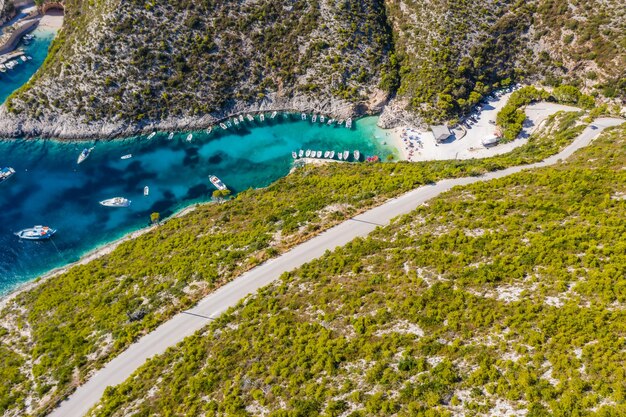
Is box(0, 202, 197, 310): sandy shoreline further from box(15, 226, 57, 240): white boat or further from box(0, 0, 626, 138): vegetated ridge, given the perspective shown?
box(0, 0, 626, 138): vegetated ridge

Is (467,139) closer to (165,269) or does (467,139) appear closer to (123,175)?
(165,269)

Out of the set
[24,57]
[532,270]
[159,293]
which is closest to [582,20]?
[532,270]

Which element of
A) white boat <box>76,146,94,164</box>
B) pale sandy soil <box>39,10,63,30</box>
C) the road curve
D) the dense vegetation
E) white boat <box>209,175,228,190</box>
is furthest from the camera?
pale sandy soil <box>39,10,63,30</box>

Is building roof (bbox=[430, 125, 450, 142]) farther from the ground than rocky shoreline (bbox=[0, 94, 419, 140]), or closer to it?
closer to it

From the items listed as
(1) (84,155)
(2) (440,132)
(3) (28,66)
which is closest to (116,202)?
(1) (84,155)

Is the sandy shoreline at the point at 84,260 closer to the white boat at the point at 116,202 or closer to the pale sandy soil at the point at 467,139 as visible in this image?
the white boat at the point at 116,202

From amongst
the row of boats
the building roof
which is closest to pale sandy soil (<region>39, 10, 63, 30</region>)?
the row of boats

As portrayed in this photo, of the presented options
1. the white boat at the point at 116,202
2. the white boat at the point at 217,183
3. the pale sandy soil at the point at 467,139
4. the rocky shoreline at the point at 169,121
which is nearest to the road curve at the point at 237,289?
the pale sandy soil at the point at 467,139
